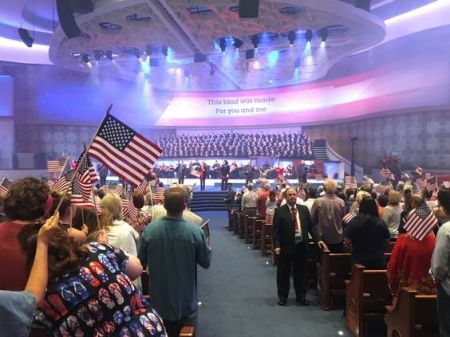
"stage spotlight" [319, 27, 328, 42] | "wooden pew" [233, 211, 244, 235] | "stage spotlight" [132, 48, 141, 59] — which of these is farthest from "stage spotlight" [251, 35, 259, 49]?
"wooden pew" [233, 211, 244, 235]

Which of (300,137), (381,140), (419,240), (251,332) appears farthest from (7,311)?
(300,137)

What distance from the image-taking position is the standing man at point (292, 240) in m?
6.10

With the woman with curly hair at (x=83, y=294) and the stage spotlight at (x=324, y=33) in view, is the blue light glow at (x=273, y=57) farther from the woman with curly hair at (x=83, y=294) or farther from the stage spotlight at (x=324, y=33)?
the woman with curly hair at (x=83, y=294)

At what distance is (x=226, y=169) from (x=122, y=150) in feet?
62.0

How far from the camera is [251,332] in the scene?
5.22m

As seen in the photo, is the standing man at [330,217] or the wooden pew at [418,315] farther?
the standing man at [330,217]

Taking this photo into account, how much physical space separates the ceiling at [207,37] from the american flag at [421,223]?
1205 cm

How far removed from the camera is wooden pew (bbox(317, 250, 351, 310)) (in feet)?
19.4

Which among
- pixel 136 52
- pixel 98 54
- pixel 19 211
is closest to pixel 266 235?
pixel 19 211

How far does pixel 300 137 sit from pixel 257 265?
18.6m

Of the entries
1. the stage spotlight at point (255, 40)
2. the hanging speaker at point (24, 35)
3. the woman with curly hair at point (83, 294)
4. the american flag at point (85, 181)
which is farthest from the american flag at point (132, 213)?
the hanging speaker at point (24, 35)

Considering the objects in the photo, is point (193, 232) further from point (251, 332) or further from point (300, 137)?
point (300, 137)

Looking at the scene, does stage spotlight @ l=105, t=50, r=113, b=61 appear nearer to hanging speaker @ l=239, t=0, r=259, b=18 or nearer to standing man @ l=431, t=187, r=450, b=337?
hanging speaker @ l=239, t=0, r=259, b=18

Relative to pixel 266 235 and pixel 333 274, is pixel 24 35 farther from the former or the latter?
pixel 333 274
